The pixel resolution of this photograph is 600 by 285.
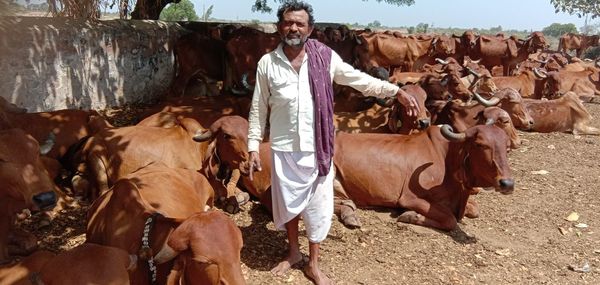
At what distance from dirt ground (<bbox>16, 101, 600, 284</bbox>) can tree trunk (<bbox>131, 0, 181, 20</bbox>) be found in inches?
294

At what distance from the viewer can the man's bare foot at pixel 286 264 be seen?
509cm

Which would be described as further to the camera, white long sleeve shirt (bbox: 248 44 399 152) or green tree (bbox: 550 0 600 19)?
green tree (bbox: 550 0 600 19)

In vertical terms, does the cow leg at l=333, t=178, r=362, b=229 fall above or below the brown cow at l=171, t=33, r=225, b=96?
below

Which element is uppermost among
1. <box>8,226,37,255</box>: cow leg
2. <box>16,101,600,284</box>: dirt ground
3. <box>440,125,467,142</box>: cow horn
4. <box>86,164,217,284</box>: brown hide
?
<box>440,125,467,142</box>: cow horn

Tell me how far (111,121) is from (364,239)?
5119 millimetres

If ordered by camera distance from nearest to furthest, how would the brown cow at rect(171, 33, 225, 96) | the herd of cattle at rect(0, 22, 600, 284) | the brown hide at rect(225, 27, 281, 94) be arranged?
1. the herd of cattle at rect(0, 22, 600, 284)
2. the brown cow at rect(171, 33, 225, 96)
3. the brown hide at rect(225, 27, 281, 94)

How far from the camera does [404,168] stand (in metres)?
6.62

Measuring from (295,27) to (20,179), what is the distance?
2.35 meters

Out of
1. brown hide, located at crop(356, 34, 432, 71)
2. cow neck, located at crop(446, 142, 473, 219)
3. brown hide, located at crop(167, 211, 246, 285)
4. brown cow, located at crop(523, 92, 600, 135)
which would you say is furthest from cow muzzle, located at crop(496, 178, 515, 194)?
brown hide, located at crop(356, 34, 432, 71)

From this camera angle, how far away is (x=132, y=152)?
662 centimetres

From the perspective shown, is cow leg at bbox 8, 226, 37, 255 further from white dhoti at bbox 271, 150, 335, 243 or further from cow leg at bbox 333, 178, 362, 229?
cow leg at bbox 333, 178, 362, 229

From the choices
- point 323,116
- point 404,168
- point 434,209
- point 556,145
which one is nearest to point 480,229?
point 434,209

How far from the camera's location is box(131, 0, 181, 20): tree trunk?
42.2ft

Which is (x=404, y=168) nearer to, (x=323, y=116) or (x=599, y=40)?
(x=323, y=116)
